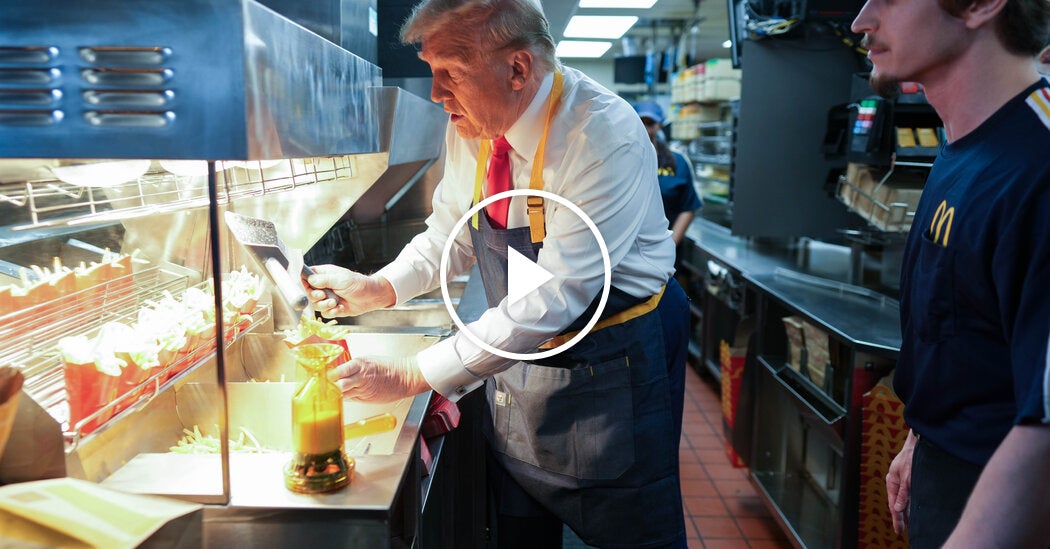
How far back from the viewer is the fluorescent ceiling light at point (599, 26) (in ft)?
27.2

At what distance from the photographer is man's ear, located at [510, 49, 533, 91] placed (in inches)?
59.7

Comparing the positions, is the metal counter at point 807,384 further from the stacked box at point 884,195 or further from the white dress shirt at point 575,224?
the white dress shirt at point 575,224

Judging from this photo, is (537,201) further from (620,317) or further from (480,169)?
(620,317)

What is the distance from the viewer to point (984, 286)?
3.73ft

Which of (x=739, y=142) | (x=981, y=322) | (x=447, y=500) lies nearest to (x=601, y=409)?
(x=447, y=500)

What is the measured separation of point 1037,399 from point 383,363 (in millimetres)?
1024

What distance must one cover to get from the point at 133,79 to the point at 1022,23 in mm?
1233

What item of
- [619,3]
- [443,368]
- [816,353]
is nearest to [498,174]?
[443,368]

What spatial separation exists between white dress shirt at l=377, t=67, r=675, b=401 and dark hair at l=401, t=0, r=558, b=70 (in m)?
0.18

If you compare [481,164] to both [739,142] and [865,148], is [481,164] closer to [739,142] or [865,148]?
[865,148]

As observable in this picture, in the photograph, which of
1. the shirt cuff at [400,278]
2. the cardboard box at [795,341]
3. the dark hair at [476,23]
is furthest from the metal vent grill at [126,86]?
the cardboard box at [795,341]

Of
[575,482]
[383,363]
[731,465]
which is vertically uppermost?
[383,363]

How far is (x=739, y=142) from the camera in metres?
4.16
